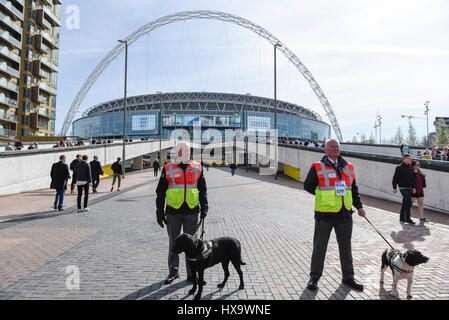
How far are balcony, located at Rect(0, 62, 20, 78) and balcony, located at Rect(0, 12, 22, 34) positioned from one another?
215 inches

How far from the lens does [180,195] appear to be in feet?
12.4

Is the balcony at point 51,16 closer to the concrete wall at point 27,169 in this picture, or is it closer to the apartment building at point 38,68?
the apartment building at point 38,68

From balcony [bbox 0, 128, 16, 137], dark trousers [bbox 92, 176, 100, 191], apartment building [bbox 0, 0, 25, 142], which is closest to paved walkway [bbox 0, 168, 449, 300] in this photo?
dark trousers [bbox 92, 176, 100, 191]

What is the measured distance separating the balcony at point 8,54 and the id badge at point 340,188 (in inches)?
1978

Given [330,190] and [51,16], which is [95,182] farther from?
[51,16]

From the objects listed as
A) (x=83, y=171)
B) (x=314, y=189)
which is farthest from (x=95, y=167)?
(x=314, y=189)

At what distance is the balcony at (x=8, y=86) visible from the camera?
1574 inches

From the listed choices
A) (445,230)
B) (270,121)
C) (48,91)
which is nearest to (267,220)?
(445,230)

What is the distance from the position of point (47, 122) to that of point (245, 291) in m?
58.0

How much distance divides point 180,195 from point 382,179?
39.5ft

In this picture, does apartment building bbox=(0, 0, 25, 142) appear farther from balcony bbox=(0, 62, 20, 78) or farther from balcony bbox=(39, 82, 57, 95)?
balcony bbox=(39, 82, 57, 95)

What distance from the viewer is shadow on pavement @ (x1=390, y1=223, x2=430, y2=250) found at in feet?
19.3

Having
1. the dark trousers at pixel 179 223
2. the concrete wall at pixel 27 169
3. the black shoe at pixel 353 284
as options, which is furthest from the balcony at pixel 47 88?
the black shoe at pixel 353 284
